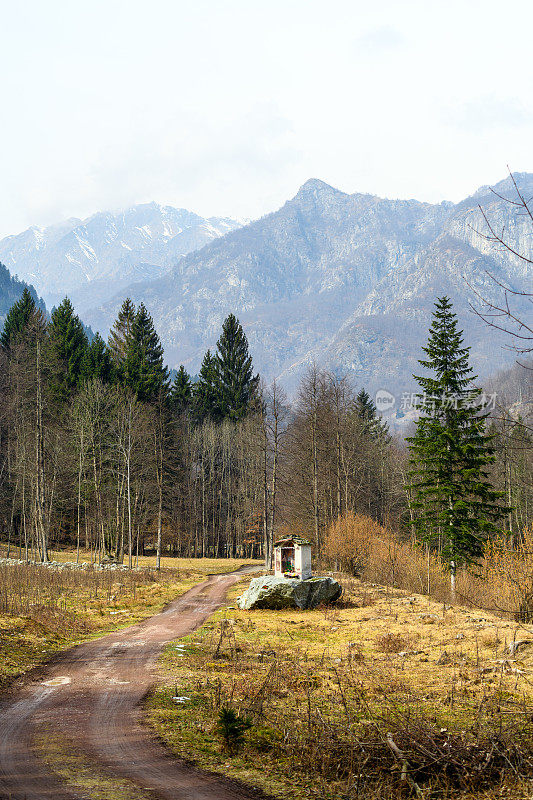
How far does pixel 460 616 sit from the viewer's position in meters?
19.0

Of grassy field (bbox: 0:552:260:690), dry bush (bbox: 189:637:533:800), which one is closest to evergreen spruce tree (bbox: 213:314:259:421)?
grassy field (bbox: 0:552:260:690)

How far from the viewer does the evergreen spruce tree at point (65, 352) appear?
56.1 meters

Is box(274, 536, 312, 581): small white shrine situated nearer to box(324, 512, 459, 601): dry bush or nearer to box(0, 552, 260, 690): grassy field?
box(0, 552, 260, 690): grassy field

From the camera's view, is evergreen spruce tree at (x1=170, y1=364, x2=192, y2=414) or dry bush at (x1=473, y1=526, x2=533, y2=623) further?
evergreen spruce tree at (x1=170, y1=364, x2=192, y2=414)

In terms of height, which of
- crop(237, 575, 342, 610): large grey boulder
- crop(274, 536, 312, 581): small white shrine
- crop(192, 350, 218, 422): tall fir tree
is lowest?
crop(237, 575, 342, 610): large grey boulder

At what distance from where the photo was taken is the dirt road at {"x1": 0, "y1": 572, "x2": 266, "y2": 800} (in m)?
7.22

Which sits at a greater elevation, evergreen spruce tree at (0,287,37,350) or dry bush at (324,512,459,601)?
Answer: evergreen spruce tree at (0,287,37,350)

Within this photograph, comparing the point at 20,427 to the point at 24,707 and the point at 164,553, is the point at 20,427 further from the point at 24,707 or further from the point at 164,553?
the point at 24,707

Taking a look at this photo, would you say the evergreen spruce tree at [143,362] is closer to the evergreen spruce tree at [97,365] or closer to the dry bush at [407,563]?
the evergreen spruce tree at [97,365]

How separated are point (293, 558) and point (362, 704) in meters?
15.6

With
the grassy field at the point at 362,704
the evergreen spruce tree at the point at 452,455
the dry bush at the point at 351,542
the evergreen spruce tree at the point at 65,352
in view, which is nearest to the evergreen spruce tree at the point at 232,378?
the evergreen spruce tree at the point at 65,352

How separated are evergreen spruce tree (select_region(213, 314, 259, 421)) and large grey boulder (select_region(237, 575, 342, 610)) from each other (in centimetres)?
4942

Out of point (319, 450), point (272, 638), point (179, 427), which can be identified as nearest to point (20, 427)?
point (179, 427)

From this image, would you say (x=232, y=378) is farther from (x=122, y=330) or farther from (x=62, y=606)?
(x=62, y=606)
